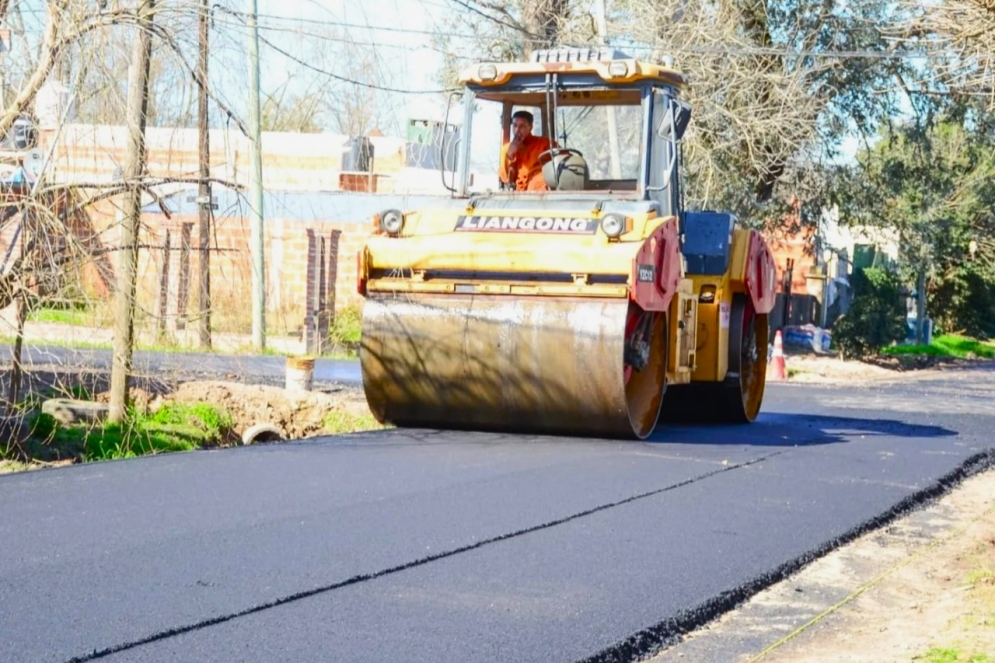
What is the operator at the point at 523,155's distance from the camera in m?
11.0

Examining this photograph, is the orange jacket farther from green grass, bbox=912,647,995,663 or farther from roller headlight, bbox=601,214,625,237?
green grass, bbox=912,647,995,663

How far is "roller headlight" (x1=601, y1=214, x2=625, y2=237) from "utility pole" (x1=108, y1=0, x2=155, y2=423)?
9.54 ft

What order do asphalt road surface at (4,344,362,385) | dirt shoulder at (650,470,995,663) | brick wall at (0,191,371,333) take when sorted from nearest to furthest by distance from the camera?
dirt shoulder at (650,470,995,663) < brick wall at (0,191,371,333) < asphalt road surface at (4,344,362,385)

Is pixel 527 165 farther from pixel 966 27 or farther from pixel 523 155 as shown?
pixel 966 27

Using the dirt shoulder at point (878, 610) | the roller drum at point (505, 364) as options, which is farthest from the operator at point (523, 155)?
the dirt shoulder at point (878, 610)

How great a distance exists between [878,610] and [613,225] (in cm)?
401

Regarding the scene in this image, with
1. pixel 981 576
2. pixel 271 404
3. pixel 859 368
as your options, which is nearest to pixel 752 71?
pixel 859 368

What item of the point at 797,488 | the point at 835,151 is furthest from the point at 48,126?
the point at 835,151

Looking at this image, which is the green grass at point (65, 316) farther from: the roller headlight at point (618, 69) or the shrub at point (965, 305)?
the shrub at point (965, 305)

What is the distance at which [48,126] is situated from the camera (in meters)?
8.61

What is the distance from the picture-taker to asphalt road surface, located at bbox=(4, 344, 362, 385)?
921cm

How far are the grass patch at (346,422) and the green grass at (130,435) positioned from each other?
845mm

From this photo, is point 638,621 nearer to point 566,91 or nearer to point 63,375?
point 566,91

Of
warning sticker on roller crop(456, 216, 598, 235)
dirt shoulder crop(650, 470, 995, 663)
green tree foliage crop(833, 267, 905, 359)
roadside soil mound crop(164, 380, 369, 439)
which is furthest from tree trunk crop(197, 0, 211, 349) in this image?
green tree foliage crop(833, 267, 905, 359)
